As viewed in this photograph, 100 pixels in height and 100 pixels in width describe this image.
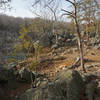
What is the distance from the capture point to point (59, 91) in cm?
252

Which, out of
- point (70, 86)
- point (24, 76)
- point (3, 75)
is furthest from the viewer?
point (24, 76)

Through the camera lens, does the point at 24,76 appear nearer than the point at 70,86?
No

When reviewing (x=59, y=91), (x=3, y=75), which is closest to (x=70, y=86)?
(x=59, y=91)

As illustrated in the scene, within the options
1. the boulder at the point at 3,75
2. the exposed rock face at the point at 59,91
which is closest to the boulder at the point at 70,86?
the exposed rock face at the point at 59,91

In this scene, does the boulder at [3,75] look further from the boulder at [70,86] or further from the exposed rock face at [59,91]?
the boulder at [70,86]

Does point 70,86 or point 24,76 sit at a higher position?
point 70,86

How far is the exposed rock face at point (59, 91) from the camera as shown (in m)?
2.25

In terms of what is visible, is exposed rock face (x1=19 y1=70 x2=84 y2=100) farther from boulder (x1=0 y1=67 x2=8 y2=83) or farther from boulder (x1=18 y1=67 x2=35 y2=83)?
boulder (x1=18 y1=67 x2=35 y2=83)

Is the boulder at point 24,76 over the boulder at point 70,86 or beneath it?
beneath

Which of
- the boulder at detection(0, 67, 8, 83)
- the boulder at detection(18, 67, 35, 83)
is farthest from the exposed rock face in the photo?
the boulder at detection(18, 67, 35, 83)

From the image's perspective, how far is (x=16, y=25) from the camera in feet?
94.6

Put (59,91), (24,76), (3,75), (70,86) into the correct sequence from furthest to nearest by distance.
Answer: (24,76)
(3,75)
(70,86)
(59,91)

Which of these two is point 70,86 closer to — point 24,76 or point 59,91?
point 59,91

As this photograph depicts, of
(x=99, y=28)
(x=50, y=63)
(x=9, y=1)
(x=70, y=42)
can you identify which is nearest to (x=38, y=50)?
(x=9, y=1)
